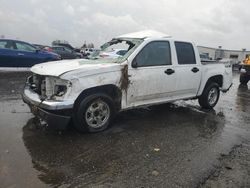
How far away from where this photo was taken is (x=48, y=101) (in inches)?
204

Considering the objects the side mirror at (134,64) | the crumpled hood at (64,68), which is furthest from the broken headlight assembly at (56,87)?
the side mirror at (134,64)

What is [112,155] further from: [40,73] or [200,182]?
[40,73]

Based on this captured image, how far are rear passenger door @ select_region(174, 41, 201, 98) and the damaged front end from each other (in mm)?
2813

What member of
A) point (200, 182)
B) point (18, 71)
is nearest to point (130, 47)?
point (200, 182)

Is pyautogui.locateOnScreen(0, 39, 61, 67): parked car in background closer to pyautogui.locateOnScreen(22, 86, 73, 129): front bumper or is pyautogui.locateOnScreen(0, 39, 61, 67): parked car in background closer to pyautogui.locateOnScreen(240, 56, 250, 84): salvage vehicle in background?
pyautogui.locateOnScreen(22, 86, 73, 129): front bumper

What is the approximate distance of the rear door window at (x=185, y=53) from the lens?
7116 mm

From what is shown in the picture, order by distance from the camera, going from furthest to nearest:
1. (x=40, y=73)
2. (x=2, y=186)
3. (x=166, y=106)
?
(x=166, y=106)
(x=40, y=73)
(x=2, y=186)

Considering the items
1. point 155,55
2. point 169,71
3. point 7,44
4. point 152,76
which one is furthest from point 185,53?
point 7,44

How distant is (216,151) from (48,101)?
2.92 meters

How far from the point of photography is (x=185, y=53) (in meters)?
7.33

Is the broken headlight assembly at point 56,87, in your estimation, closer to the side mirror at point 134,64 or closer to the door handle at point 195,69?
the side mirror at point 134,64

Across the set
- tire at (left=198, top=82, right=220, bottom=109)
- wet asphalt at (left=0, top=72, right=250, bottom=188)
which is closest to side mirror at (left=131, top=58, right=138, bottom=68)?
wet asphalt at (left=0, top=72, right=250, bottom=188)

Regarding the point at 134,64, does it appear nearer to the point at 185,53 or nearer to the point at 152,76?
the point at 152,76

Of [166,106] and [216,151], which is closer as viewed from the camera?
[216,151]
